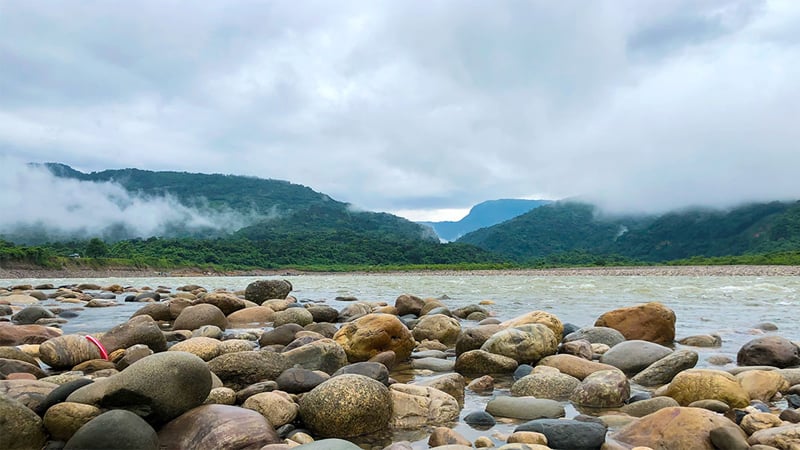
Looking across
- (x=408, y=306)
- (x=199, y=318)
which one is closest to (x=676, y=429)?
(x=199, y=318)

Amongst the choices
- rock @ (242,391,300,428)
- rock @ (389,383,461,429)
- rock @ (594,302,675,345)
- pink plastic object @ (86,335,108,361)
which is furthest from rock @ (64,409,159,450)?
rock @ (594,302,675,345)

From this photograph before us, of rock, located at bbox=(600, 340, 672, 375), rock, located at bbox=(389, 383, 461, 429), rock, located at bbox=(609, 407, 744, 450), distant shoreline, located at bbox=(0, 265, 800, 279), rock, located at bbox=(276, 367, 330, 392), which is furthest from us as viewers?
distant shoreline, located at bbox=(0, 265, 800, 279)

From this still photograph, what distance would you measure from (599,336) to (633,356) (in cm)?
183

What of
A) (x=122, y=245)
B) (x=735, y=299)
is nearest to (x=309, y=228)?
(x=122, y=245)

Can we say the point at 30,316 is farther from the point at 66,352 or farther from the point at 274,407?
the point at 274,407

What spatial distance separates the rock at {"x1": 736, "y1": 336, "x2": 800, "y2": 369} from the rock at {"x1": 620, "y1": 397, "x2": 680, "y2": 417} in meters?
3.14

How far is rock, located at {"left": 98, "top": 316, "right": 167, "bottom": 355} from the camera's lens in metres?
8.54

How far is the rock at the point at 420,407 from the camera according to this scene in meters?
5.49

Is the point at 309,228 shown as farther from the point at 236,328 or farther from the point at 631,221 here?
the point at 236,328

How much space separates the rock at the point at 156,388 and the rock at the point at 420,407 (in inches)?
72.7

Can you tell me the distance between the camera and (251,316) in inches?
541

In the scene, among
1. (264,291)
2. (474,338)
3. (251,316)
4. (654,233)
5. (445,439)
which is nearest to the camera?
(445,439)

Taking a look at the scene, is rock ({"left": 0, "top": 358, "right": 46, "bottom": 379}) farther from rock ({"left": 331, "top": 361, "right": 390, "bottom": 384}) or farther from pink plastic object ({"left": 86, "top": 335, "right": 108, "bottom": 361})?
rock ({"left": 331, "top": 361, "right": 390, "bottom": 384})

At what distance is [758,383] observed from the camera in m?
6.21
